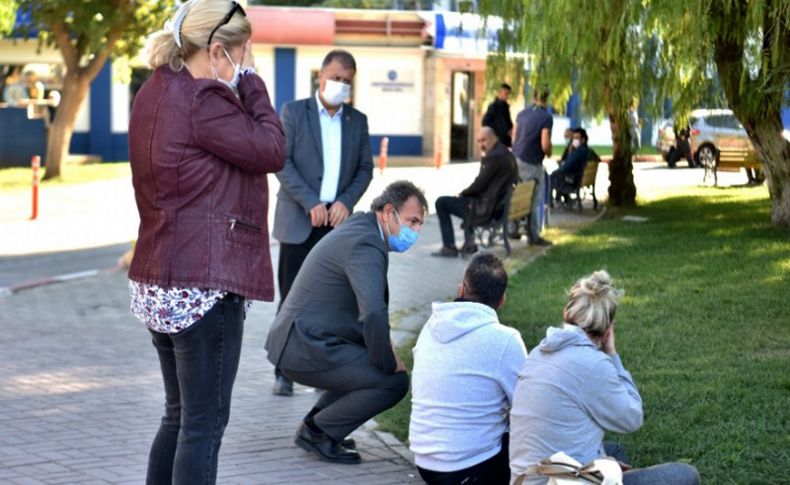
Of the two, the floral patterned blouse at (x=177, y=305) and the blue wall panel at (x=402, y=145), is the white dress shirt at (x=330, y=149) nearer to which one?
the floral patterned blouse at (x=177, y=305)

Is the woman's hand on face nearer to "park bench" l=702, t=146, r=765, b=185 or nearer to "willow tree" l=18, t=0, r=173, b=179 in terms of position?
"willow tree" l=18, t=0, r=173, b=179

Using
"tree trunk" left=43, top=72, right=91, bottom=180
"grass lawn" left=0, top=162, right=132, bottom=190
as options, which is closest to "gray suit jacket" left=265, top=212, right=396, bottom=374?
"grass lawn" left=0, top=162, right=132, bottom=190

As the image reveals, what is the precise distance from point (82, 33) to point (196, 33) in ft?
79.6

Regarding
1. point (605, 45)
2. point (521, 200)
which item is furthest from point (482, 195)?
point (605, 45)

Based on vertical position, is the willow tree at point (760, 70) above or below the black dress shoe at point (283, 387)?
above

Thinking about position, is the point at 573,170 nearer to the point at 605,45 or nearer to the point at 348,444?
the point at 605,45

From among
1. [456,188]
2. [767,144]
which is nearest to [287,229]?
[767,144]

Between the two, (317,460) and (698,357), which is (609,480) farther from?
(698,357)

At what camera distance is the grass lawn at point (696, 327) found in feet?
21.9

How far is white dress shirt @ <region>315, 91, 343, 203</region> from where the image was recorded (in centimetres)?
820

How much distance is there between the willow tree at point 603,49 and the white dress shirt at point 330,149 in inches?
97.4

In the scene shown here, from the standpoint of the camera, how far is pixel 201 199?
434 centimetres

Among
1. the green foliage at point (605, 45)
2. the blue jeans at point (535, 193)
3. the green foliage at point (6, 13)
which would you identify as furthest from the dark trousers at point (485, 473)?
the green foliage at point (6, 13)

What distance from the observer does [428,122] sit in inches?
1523
